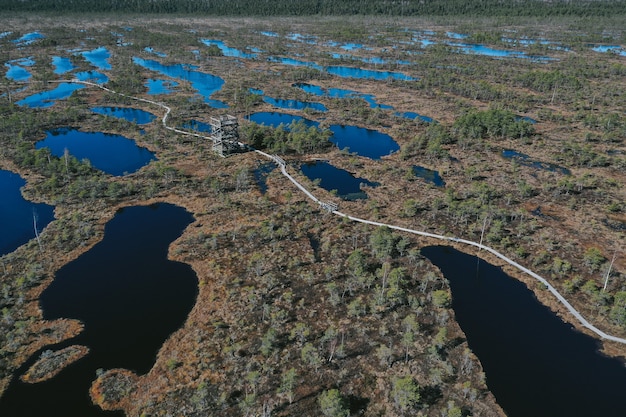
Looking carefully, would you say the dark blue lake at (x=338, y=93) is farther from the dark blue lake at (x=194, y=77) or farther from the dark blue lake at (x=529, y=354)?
the dark blue lake at (x=529, y=354)

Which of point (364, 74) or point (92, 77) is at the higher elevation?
point (364, 74)

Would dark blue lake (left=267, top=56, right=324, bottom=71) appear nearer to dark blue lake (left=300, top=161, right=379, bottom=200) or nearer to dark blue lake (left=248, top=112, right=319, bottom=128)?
dark blue lake (left=248, top=112, right=319, bottom=128)

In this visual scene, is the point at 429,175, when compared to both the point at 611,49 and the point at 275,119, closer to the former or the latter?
the point at 275,119

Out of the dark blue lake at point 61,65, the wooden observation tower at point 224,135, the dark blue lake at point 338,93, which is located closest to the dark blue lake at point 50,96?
the dark blue lake at point 61,65

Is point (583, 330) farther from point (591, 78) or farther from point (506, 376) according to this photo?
point (591, 78)

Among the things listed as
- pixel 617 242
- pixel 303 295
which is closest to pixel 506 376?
pixel 303 295

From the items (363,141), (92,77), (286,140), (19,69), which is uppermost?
(286,140)

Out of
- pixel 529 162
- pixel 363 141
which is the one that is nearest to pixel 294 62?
pixel 363 141
